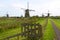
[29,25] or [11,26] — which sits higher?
[29,25]

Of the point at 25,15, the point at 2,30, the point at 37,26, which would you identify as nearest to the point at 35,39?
the point at 37,26

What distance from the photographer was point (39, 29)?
13.4 metres

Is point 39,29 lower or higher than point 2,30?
higher

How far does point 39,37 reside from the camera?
1306 centimetres

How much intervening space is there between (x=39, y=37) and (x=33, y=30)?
660mm

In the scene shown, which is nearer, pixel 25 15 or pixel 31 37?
pixel 31 37

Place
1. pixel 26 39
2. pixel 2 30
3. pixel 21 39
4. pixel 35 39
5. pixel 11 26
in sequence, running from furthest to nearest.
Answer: pixel 11 26 < pixel 2 30 < pixel 21 39 < pixel 26 39 < pixel 35 39

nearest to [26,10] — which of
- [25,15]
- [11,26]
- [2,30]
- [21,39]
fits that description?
[25,15]

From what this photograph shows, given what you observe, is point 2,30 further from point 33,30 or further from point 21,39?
point 33,30

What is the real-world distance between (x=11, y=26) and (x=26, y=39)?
17605mm


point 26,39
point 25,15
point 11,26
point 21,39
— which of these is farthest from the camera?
point 25,15

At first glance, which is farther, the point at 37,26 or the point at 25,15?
the point at 25,15

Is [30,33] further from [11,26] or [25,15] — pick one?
[25,15]

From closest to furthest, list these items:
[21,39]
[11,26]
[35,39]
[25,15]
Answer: [35,39], [21,39], [11,26], [25,15]
